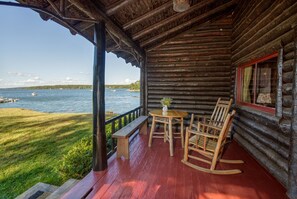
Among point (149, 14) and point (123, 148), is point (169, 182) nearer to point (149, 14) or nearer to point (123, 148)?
point (123, 148)

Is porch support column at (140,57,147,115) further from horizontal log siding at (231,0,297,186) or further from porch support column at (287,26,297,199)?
porch support column at (287,26,297,199)

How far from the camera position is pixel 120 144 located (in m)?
3.12

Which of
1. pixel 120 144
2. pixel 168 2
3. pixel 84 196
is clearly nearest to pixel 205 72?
pixel 168 2

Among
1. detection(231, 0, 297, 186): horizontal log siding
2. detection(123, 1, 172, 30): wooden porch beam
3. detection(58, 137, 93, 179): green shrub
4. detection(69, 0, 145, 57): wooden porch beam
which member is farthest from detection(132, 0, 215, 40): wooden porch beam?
detection(58, 137, 93, 179): green shrub

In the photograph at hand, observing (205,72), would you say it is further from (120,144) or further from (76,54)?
→ (76,54)

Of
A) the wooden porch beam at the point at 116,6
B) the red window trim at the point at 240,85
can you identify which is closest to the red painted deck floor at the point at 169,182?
the red window trim at the point at 240,85

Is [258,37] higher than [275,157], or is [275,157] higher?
[258,37]

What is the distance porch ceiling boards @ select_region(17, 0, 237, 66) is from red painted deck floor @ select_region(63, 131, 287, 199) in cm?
214

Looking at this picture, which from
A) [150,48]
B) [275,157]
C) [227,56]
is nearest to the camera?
[275,157]

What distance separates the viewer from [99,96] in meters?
2.59

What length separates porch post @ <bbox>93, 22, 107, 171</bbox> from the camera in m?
2.58

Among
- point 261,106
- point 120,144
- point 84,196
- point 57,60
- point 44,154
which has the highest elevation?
point 57,60

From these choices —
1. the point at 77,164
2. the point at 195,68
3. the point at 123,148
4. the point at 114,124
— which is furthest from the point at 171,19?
the point at 77,164

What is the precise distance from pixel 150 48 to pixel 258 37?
3.00m
